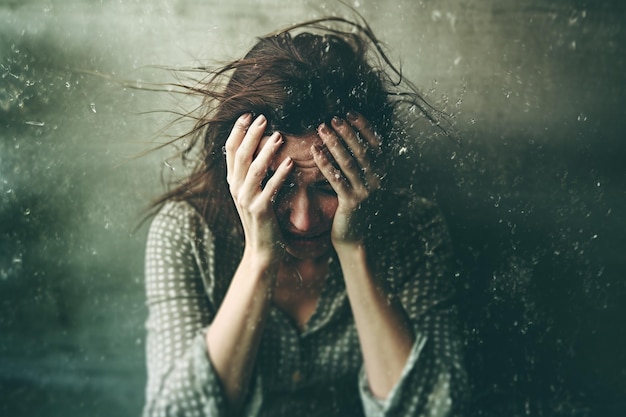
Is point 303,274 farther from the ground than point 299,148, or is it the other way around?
point 299,148

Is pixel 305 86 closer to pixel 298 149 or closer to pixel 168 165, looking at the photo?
pixel 298 149

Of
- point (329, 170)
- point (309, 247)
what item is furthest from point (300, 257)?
point (329, 170)

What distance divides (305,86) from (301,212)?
144 mm

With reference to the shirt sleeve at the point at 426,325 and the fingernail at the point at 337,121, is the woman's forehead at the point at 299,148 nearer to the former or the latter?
the fingernail at the point at 337,121

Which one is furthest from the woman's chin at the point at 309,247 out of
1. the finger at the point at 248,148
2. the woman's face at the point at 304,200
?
the finger at the point at 248,148

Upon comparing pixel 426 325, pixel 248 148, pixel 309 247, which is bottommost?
pixel 426 325

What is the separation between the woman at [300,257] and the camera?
2.04 feet

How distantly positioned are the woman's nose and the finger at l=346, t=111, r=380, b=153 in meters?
0.09

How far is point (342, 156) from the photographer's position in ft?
2.02

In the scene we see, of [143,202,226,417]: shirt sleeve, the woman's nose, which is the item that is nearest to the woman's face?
the woman's nose

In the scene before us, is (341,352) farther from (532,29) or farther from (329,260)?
(532,29)

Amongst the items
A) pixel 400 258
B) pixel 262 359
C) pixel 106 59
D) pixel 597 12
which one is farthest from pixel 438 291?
pixel 106 59

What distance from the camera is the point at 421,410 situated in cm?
65

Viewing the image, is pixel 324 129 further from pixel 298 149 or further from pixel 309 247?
pixel 309 247
